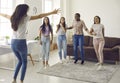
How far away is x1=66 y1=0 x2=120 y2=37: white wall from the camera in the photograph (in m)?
8.71

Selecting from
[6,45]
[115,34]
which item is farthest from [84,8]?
[6,45]

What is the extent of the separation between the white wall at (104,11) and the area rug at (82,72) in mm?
3219

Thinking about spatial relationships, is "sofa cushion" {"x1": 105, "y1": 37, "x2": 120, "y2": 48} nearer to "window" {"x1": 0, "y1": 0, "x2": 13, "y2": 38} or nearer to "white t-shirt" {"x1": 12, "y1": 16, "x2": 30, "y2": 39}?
"window" {"x1": 0, "y1": 0, "x2": 13, "y2": 38}

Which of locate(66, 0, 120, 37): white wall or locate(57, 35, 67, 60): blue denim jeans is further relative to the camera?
locate(66, 0, 120, 37): white wall

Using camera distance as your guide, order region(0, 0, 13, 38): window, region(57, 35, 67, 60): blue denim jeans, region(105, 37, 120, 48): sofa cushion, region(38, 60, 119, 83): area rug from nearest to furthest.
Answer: region(38, 60, 119, 83): area rug → region(57, 35, 67, 60): blue denim jeans → region(0, 0, 13, 38): window → region(105, 37, 120, 48): sofa cushion

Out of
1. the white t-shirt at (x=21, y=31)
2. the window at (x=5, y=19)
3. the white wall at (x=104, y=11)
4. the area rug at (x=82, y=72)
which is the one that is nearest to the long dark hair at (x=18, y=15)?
the white t-shirt at (x=21, y=31)

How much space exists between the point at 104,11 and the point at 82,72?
4.55 meters

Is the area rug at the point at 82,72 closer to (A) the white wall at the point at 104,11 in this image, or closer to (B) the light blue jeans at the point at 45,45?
(B) the light blue jeans at the point at 45,45

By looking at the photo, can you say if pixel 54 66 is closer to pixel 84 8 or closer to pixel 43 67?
pixel 43 67

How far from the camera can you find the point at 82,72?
200 inches

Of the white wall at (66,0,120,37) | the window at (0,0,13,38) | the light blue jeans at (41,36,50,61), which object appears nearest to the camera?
the light blue jeans at (41,36,50,61)

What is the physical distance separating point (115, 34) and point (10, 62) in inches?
193

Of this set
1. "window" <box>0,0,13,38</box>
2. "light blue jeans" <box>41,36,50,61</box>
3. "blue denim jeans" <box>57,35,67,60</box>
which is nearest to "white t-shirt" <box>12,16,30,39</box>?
"light blue jeans" <box>41,36,50,61</box>

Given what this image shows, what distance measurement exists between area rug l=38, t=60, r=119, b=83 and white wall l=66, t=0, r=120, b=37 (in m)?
3.22
